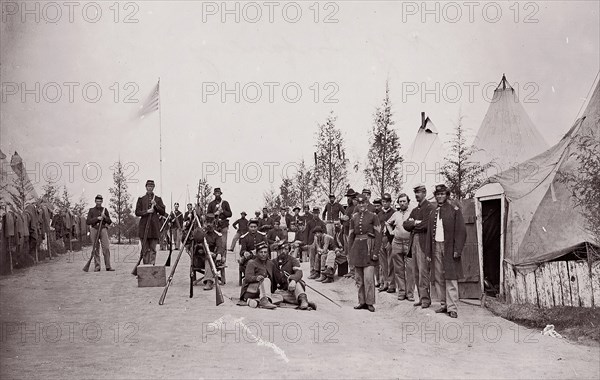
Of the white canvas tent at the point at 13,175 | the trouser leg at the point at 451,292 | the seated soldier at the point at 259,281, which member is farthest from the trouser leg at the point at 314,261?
the white canvas tent at the point at 13,175

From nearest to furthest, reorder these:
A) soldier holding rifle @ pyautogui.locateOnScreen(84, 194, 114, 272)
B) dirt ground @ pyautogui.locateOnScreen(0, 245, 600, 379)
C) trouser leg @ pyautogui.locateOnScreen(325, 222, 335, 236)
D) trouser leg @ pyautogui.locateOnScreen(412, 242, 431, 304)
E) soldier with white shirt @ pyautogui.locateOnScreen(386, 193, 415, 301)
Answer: dirt ground @ pyautogui.locateOnScreen(0, 245, 600, 379), trouser leg @ pyautogui.locateOnScreen(412, 242, 431, 304), soldier with white shirt @ pyautogui.locateOnScreen(386, 193, 415, 301), soldier holding rifle @ pyautogui.locateOnScreen(84, 194, 114, 272), trouser leg @ pyautogui.locateOnScreen(325, 222, 335, 236)

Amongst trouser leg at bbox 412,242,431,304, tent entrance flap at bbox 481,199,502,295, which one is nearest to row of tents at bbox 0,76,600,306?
tent entrance flap at bbox 481,199,502,295

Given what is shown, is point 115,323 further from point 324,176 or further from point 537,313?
point 324,176

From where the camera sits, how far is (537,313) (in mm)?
7672

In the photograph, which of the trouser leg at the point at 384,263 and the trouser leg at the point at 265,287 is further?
the trouser leg at the point at 384,263

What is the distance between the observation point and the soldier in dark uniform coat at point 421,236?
851cm

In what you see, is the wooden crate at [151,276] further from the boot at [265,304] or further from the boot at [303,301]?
the boot at [303,301]

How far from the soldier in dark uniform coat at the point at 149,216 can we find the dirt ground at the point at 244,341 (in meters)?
1.57

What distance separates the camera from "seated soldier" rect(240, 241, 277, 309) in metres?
8.13

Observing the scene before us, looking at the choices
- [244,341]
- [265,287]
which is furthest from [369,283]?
[244,341]

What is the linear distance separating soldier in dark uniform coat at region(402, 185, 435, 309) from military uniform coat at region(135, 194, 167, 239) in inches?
183

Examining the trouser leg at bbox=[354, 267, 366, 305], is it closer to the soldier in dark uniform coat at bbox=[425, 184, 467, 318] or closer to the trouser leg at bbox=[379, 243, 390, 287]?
the soldier in dark uniform coat at bbox=[425, 184, 467, 318]

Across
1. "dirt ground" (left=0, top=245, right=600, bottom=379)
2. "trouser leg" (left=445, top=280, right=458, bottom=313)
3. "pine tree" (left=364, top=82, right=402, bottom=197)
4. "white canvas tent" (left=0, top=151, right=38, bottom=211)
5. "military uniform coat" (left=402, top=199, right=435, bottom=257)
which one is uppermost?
"pine tree" (left=364, top=82, right=402, bottom=197)

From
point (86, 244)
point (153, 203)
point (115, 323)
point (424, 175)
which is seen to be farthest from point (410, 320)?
point (86, 244)
